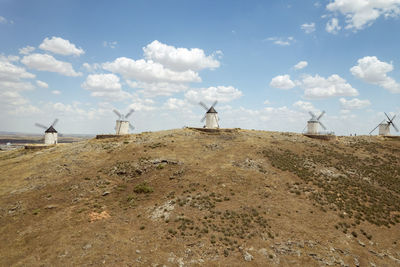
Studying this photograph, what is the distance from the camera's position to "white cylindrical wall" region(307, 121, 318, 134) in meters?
69.1

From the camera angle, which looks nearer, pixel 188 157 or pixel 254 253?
pixel 254 253

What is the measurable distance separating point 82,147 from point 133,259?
4091cm

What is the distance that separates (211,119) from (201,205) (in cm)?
4102

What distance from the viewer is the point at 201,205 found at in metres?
31.5

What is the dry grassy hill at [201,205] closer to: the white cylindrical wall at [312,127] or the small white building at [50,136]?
the white cylindrical wall at [312,127]

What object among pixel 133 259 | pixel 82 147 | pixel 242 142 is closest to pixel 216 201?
pixel 133 259

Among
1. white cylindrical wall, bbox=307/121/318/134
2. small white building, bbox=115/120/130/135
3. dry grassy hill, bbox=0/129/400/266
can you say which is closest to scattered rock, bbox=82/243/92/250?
dry grassy hill, bbox=0/129/400/266

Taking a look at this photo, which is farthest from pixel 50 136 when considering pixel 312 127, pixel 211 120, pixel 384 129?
pixel 384 129

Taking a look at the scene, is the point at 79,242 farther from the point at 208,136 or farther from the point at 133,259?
the point at 208,136

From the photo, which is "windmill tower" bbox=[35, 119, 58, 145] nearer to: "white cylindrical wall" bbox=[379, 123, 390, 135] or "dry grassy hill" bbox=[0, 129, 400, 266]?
"dry grassy hill" bbox=[0, 129, 400, 266]

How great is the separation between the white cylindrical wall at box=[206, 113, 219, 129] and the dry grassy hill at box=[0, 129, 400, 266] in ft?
48.5

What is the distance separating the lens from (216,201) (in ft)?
107

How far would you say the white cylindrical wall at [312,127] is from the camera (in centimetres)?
6909

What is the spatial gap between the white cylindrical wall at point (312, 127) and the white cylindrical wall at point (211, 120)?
2718 centimetres
